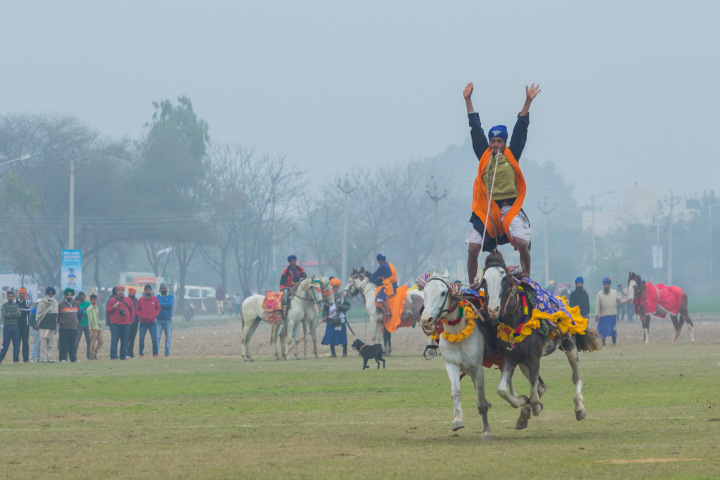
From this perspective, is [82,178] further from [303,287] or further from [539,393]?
[539,393]

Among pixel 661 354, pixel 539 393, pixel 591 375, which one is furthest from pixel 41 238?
pixel 539 393

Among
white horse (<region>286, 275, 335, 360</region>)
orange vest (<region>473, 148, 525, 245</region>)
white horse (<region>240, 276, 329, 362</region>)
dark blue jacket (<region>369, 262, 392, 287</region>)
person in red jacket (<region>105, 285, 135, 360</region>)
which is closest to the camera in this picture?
orange vest (<region>473, 148, 525, 245</region>)

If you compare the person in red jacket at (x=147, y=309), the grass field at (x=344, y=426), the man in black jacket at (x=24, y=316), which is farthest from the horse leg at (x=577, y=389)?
the person in red jacket at (x=147, y=309)

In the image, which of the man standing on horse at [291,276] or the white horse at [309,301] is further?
the man standing on horse at [291,276]

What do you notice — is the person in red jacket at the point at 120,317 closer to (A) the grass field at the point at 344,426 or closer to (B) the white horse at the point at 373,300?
(B) the white horse at the point at 373,300

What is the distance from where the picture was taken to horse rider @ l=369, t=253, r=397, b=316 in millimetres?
31062

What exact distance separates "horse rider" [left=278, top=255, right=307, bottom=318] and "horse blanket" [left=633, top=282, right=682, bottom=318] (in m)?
11.8

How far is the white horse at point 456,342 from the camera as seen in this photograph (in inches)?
467

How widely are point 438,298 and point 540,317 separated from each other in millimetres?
1149

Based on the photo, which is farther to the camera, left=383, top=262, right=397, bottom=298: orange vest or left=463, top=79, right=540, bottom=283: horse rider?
left=383, top=262, right=397, bottom=298: orange vest

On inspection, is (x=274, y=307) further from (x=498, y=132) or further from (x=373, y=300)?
(x=498, y=132)

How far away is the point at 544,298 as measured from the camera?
12.6 meters

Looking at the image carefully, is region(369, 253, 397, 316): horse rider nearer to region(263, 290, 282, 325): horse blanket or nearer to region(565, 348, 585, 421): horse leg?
region(263, 290, 282, 325): horse blanket

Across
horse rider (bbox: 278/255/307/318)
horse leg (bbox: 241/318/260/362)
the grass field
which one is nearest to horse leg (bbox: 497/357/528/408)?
the grass field
